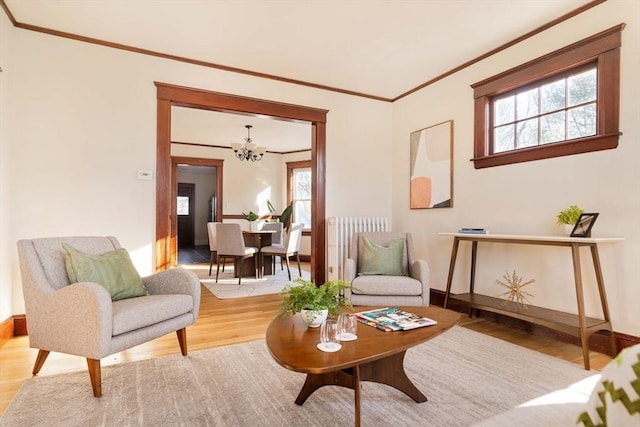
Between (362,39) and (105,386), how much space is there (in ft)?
10.4

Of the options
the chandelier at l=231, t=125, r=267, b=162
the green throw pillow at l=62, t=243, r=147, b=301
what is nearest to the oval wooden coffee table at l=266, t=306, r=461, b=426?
the green throw pillow at l=62, t=243, r=147, b=301

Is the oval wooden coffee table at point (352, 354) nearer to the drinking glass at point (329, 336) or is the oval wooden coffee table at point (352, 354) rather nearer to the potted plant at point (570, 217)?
the drinking glass at point (329, 336)

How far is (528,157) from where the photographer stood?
9.41 ft

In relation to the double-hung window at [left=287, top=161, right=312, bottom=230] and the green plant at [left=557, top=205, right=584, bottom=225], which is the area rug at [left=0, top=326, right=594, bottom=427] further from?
→ the double-hung window at [left=287, top=161, right=312, bottom=230]

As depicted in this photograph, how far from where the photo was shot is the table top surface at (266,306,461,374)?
1216mm

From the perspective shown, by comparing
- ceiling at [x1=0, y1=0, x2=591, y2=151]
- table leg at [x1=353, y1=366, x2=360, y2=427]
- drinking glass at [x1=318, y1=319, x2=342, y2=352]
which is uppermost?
ceiling at [x1=0, y1=0, x2=591, y2=151]

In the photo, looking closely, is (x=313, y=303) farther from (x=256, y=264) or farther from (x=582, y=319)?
(x=256, y=264)

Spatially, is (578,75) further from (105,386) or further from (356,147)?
(105,386)

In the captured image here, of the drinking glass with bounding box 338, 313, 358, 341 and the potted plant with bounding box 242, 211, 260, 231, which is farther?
the potted plant with bounding box 242, 211, 260, 231

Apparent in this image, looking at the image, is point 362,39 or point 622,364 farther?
point 362,39

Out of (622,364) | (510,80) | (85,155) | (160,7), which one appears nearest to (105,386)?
(85,155)

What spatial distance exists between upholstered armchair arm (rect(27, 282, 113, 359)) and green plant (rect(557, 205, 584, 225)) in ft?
9.78

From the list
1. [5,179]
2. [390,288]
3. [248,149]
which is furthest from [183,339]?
[248,149]

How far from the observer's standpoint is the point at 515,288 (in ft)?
9.53
